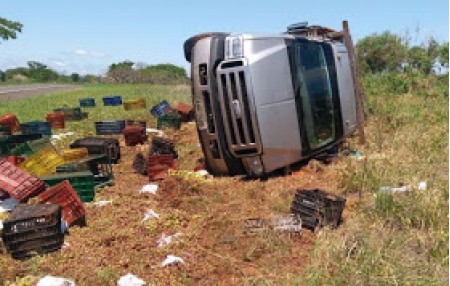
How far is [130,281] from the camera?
471cm

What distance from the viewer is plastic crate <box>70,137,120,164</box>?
32.0ft

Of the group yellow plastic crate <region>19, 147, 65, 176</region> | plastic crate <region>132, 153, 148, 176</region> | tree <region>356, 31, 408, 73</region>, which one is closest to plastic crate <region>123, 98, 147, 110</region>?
plastic crate <region>132, 153, 148, 176</region>

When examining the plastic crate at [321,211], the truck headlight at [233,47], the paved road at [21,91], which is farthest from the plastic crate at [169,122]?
the paved road at [21,91]

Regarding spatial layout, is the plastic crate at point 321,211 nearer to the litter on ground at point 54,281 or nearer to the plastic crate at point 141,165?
the litter on ground at point 54,281

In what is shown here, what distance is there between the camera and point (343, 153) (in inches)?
386

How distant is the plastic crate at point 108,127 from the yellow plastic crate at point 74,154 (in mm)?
4012

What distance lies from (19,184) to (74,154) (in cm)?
212

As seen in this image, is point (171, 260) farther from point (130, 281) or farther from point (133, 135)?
point (133, 135)

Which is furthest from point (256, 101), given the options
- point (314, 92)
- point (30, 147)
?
point (30, 147)

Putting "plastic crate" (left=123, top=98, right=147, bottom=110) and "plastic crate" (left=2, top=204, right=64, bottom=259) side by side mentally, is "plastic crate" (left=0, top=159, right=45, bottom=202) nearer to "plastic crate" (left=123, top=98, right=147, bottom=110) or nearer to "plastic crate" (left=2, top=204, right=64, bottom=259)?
"plastic crate" (left=2, top=204, right=64, bottom=259)

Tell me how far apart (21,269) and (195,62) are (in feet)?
14.9

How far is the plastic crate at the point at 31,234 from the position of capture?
534cm

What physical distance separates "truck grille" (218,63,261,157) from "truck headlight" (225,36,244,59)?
222 mm

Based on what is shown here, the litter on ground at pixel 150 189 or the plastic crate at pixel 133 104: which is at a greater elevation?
the plastic crate at pixel 133 104
